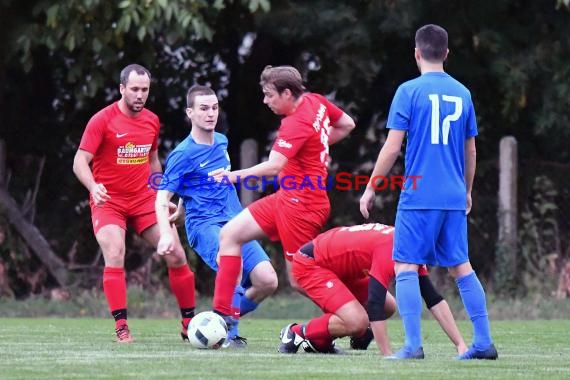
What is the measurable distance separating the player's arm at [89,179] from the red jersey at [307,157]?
1366mm

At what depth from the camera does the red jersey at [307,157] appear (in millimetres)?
8422

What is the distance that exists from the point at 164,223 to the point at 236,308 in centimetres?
92

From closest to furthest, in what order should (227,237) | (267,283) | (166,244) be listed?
(166,244), (227,237), (267,283)

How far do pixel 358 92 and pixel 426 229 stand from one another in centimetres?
844

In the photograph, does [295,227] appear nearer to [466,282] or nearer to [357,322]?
[357,322]

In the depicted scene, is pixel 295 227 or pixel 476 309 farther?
pixel 295 227

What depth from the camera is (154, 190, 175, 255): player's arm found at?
28.6 feet

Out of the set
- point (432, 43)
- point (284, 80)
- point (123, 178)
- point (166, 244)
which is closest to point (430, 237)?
point (432, 43)

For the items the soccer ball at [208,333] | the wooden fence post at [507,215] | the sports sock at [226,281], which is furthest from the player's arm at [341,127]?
the wooden fence post at [507,215]

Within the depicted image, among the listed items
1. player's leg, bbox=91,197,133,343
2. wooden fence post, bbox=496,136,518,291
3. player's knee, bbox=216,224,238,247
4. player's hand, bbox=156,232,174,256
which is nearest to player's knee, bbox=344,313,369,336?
player's knee, bbox=216,224,238,247

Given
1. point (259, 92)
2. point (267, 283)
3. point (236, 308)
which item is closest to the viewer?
point (267, 283)

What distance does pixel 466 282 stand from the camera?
7660mm

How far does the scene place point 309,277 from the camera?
26.7 feet

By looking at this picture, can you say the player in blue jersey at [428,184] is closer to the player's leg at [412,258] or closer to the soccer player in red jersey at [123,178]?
the player's leg at [412,258]
